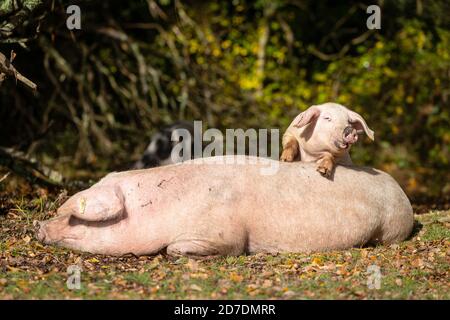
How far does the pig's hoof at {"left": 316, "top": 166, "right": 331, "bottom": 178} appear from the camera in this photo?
5715 mm

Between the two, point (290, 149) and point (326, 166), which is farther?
point (290, 149)

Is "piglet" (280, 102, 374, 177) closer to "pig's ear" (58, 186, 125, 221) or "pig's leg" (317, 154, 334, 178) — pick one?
"pig's leg" (317, 154, 334, 178)

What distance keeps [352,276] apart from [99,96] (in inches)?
272

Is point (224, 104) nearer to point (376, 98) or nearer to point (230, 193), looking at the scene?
point (376, 98)

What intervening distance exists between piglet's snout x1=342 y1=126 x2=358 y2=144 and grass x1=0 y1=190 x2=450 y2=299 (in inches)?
32.1

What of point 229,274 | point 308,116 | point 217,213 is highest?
point 308,116

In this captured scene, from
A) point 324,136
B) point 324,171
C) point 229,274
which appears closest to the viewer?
point 229,274

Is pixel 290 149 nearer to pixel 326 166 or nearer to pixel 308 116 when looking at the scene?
pixel 308 116

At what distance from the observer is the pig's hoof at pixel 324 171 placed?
5.71 metres

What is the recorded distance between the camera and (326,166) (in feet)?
18.9

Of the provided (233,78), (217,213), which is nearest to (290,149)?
(217,213)

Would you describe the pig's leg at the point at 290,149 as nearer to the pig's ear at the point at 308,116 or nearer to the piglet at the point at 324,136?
the piglet at the point at 324,136

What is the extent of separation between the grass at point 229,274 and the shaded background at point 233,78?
409 cm

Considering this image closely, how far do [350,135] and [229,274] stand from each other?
1.57 metres
